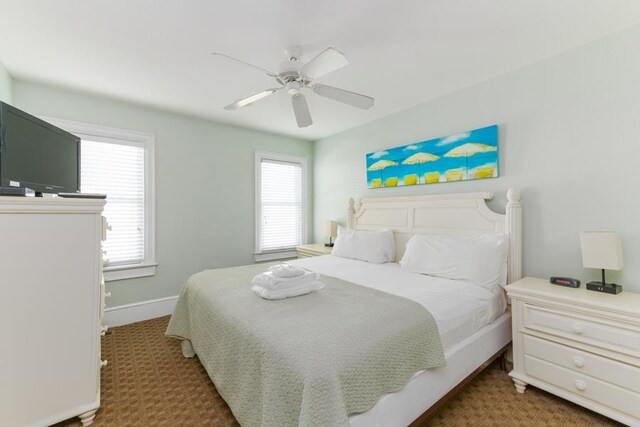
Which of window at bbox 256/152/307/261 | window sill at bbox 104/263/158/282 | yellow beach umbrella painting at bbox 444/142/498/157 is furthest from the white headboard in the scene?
window sill at bbox 104/263/158/282

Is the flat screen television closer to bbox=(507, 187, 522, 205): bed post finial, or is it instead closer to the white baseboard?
the white baseboard

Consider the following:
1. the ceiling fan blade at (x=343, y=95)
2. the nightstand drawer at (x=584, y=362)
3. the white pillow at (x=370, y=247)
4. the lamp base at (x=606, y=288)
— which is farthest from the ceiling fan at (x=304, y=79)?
the nightstand drawer at (x=584, y=362)

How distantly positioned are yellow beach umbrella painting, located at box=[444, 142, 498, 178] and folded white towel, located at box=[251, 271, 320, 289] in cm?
192

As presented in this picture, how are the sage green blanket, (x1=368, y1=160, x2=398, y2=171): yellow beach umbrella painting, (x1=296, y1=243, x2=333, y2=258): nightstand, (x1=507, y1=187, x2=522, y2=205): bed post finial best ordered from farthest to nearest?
(x1=296, y1=243, x2=333, y2=258): nightstand
(x1=368, y1=160, x2=398, y2=171): yellow beach umbrella painting
(x1=507, y1=187, x2=522, y2=205): bed post finial
the sage green blanket

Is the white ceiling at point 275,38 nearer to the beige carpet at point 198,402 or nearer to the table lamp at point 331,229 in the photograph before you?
the table lamp at point 331,229

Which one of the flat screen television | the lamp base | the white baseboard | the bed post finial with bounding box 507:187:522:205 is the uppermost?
the flat screen television

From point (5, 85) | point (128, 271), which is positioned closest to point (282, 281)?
point (128, 271)

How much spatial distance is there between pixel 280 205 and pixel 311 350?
130 inches

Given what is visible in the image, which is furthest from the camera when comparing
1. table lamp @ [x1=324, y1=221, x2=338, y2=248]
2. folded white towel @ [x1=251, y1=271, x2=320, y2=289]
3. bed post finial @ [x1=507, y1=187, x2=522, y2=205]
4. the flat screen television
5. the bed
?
table lamp @ [x1=324, y1=221, x2=338, y2=248]

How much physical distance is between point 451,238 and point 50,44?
3.47 metres

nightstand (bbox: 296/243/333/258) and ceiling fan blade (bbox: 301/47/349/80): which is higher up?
ceiling fan blade (bbox: 301/47/349/80)

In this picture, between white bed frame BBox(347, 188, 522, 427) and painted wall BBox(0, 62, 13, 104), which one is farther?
painted wall BBox(0, 62, 13, 104)

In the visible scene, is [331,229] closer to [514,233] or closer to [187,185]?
[187,185]

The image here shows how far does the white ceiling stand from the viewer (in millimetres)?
1627
